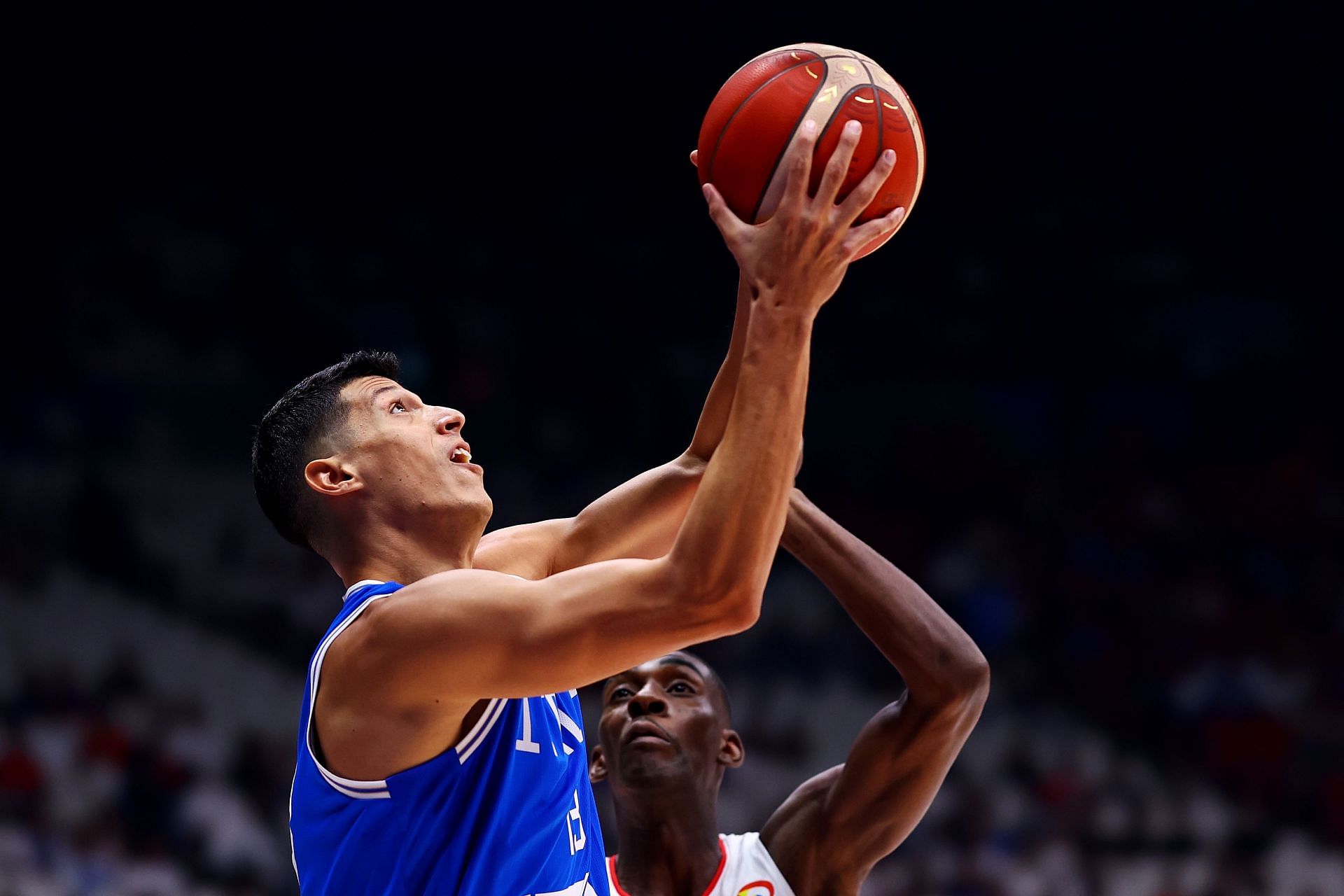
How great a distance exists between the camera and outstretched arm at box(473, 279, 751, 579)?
120 inches

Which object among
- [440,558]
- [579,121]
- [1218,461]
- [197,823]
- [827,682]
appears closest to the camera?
[440,558]

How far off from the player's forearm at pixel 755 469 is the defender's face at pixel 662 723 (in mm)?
2093

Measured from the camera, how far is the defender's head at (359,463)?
264cm

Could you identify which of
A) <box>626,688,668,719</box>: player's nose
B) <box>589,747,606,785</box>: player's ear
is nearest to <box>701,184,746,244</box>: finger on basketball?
<box>626,688,668,719</box>: player's nose

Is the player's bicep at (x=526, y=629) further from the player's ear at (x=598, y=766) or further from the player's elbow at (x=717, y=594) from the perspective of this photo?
the player's ear at (x=598, y=766)

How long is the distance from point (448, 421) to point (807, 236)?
1.01 metres

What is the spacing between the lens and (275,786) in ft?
25.6

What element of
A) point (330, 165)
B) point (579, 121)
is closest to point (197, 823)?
point (330, 165)

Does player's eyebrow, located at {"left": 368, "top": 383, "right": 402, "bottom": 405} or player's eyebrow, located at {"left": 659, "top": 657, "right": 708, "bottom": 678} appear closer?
player's eyebrow, located at {"left": 368, "top": 383, "right": 402, "bottom": 405}

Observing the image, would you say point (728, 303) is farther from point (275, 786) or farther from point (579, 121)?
point (275, 786)

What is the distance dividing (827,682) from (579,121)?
4.51 meters

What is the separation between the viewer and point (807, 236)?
206cm

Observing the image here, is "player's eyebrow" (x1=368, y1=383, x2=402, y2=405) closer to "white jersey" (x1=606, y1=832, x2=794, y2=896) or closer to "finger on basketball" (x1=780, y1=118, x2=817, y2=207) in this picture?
"finger on basketball" (x1=780, y1=118, x2=817, y2=207)

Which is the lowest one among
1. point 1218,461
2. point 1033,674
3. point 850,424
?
point 1033,674
